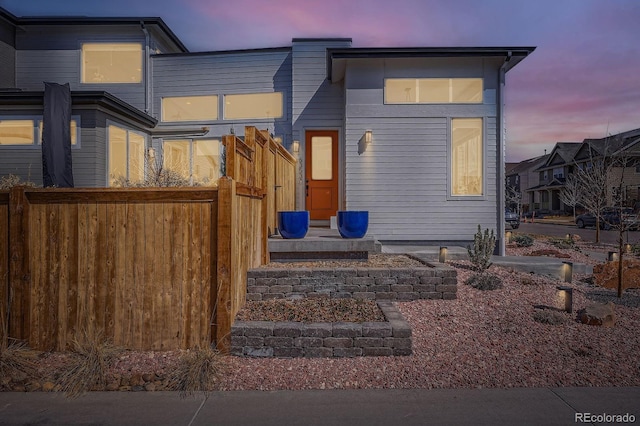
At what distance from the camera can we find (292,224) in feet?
21.1

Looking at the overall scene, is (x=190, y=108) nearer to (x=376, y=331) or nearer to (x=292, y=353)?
(x=292, y=353)

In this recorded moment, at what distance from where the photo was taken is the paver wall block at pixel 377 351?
3.77 m

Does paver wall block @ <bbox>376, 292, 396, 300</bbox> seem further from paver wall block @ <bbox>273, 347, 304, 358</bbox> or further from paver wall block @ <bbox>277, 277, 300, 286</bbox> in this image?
paver wall block @ <bbox>273, 347, 304, 358</bbox>

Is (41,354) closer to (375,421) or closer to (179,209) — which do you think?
(179,209)

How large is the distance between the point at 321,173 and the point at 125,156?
5817mm

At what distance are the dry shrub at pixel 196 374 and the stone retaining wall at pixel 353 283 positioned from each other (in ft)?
4.80

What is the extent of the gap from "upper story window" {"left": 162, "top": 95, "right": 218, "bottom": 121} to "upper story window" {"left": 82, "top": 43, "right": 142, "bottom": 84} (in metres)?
1.21

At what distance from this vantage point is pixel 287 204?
814 cm

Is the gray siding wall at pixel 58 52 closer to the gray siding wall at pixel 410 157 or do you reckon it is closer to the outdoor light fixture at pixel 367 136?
the gray siding wall at pixel 410 157

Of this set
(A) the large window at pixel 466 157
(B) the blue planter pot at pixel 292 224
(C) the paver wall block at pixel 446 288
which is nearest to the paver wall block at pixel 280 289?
(B) the blue planter pot at pixel 292 224

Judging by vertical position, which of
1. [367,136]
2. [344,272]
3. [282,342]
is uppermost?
[367,136]

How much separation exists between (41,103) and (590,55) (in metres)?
21.4

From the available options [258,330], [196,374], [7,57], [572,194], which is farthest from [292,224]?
[572,194]

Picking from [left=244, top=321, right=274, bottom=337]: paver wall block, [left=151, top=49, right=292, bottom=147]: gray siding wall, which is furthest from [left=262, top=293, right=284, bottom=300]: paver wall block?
[left=151, top=49, right=292, bottom=147]: gray siding wall
